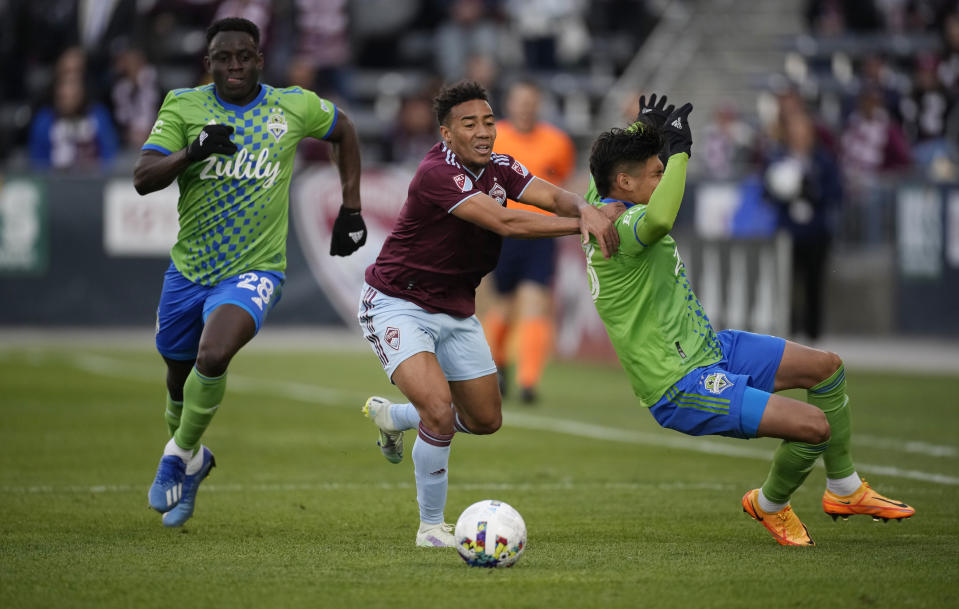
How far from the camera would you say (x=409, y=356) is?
676 centimetres

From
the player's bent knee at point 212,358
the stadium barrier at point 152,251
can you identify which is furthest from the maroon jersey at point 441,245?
the stadium barrier at point 152,251

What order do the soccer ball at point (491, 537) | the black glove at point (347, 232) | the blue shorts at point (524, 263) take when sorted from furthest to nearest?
the blue shorts at point (524, 263), the black glove at point (347, 232), the soccer ball at point (491, 537)

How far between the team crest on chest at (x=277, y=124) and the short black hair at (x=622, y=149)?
1.77 metres

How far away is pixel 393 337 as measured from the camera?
6.83 meters

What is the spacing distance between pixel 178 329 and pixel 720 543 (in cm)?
291

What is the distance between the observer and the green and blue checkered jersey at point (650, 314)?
657 centimetres

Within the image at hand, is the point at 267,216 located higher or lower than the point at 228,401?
higher

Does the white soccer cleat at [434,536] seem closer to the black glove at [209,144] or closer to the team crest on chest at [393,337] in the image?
the team crest on chest at [393,337]

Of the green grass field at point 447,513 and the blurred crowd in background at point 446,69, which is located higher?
the blurred crowd in background at point 446,69

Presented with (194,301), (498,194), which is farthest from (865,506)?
(194,301)

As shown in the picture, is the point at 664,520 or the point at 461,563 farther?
the point at 664,520

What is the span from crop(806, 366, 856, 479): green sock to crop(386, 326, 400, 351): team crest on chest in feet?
6.27

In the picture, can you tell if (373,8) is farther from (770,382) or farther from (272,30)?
(770,382)

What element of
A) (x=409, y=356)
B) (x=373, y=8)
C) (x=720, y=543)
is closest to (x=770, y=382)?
(x=720, y=543)
